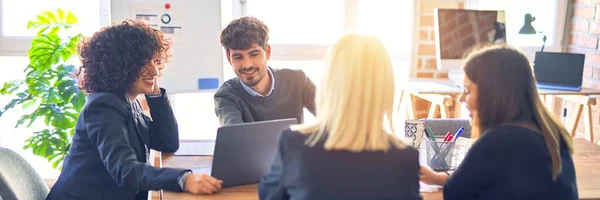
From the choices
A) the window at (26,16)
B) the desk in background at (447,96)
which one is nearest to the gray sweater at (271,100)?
the desk in background at (447,96)

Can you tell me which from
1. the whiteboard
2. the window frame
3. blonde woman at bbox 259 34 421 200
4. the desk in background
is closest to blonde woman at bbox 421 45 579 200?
blonde woman at bbox 259 34 421 200

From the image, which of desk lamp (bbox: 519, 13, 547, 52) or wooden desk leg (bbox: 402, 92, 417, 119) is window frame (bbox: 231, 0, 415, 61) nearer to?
wooden desk leg (bbox: 402, 92, 417, 119)

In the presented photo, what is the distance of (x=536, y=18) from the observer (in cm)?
378

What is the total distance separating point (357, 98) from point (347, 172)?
0.49 ft

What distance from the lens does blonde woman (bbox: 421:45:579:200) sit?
4.48 ft

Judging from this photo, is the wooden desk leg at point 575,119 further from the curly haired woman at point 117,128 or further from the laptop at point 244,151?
the curly haired woman at point 117,128

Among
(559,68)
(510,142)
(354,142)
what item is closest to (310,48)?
(559,68)

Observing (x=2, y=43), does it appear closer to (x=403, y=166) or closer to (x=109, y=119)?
(x=109, y=119)

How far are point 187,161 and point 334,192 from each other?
2.56 feet

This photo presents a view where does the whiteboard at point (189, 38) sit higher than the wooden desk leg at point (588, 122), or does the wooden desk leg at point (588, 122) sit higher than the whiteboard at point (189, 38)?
the whiteboard at point (189, 38)

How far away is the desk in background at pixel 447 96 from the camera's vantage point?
319 centimetres

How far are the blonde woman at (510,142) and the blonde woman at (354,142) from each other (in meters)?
0.23

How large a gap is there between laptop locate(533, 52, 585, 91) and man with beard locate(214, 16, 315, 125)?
66.5 inches

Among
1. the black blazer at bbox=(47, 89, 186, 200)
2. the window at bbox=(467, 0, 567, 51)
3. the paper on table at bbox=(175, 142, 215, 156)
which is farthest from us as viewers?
the window at bbox=(467, 0, 567, 51)
